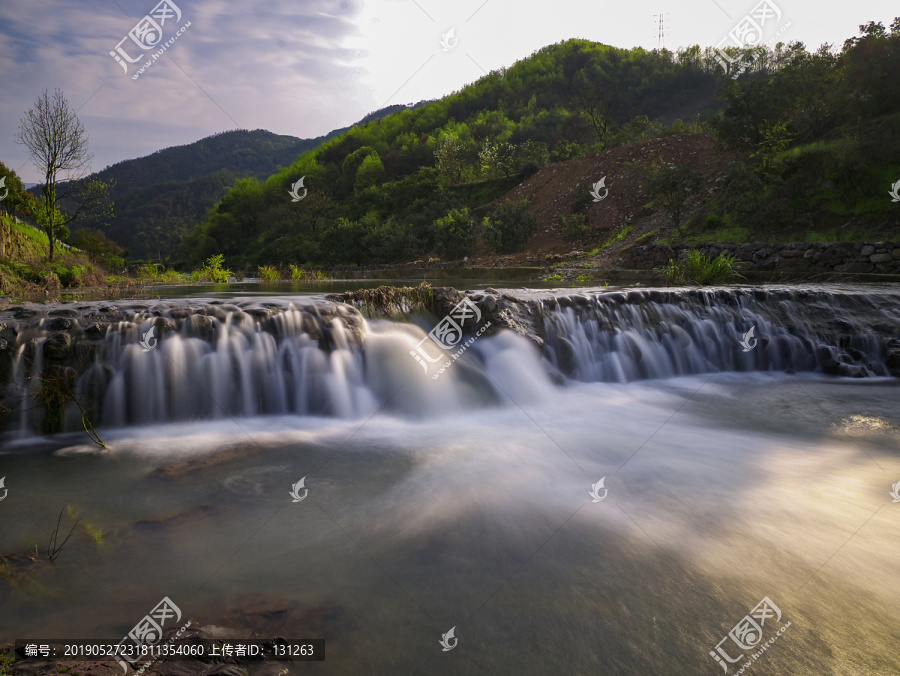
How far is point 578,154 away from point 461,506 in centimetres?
4810

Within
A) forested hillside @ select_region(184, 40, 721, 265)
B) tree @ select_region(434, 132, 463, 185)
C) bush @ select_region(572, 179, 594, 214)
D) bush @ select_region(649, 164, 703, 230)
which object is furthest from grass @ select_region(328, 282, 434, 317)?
tree @ select_region(434, 132, 463, 185)

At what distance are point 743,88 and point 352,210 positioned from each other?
43748 millimetres

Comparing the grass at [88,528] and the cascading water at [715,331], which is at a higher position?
the cascading water at [715,331]

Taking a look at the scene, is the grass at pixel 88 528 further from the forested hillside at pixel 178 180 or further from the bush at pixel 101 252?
the forested hillside at pixel 178 180

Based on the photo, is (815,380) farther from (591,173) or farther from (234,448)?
(591,173)

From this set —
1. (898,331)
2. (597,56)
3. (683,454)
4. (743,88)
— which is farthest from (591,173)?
Result: (597,56)

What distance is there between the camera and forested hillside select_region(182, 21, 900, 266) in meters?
19.4

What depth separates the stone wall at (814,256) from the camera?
15125 millimetres

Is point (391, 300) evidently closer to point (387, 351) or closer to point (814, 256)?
point (387, 351)

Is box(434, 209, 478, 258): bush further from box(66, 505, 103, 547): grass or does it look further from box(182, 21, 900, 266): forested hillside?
box(66, 505, 103, 547): grass

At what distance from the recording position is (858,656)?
7.72 ft

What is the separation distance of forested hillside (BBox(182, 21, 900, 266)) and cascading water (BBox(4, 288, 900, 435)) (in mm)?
12225

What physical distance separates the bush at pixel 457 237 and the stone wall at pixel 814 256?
659 inches

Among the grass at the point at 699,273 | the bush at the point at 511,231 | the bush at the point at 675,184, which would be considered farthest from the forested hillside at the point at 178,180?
the grass at the point at 699,273
